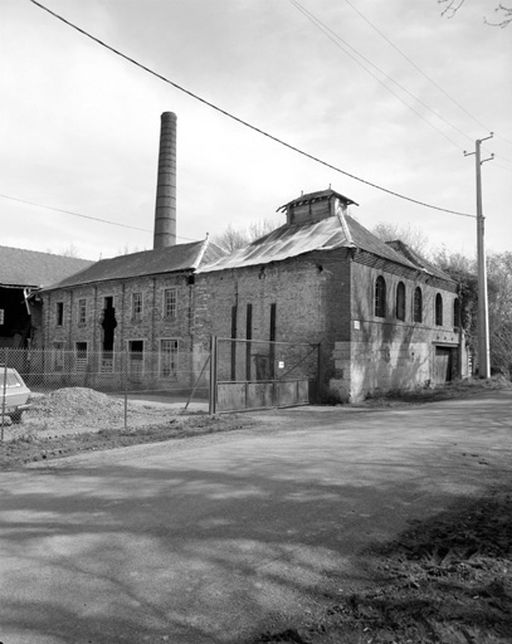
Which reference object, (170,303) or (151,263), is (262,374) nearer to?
(170,303)

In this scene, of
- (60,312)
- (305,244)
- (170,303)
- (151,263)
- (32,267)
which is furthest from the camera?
(32,267)

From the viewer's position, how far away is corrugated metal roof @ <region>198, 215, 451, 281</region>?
21.9 metres

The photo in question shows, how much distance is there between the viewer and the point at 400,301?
80.6ft

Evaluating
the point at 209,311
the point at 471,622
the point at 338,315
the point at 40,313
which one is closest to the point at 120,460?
the point at 471,622

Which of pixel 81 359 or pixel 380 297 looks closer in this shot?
pixel 380 297

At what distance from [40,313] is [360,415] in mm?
28579

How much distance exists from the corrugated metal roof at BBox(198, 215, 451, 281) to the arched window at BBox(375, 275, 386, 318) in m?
1.07

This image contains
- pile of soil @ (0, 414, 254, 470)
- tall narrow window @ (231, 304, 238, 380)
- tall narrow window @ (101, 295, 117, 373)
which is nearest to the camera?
pile of soil @ (0, 414, 254, 470)

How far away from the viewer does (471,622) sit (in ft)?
10.4

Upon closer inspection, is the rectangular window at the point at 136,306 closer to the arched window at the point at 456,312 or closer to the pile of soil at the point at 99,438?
the pile of soil at the point at 99,438

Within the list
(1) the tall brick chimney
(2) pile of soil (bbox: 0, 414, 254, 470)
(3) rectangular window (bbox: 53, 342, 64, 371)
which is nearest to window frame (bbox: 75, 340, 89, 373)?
(3) rectangular window (bbox: 53, 342, 64, 371)

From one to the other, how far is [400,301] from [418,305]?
2.09m

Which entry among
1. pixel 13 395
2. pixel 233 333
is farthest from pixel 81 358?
pixel 13 395

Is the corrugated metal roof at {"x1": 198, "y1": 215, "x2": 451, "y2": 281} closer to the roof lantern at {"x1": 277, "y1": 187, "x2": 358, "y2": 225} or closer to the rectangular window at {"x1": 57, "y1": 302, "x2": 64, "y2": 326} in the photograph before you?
the roof lantern at {"x1": 277, "y1": 187, "x2": 358, "y2": 225}
